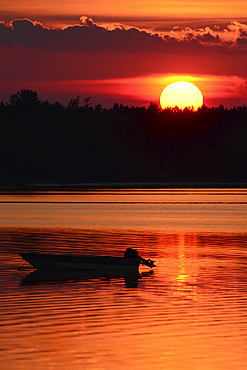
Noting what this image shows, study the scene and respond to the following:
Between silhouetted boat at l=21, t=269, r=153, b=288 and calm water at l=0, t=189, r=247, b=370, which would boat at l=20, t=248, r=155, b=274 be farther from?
calm water at l=0, t=189, r=247, b=370

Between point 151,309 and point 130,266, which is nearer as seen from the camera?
point 151,309

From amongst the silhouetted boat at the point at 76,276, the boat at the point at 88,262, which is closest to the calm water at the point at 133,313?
the silhouetted boat at the point at 76,276

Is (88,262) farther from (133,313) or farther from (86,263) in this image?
(133,313)

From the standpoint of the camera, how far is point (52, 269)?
33.2 metres

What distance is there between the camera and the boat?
32.8 m

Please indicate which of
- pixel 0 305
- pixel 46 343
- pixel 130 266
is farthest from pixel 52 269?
pixel 46 343

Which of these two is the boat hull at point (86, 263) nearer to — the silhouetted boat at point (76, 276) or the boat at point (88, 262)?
the boat at point (88, 262)

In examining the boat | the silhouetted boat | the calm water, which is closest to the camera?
the calm water

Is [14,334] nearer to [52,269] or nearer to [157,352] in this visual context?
[157,352]

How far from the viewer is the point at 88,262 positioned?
32.9 metres

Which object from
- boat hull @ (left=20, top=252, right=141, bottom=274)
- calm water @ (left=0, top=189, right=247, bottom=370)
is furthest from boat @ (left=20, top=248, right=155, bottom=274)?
calm water @ (left=0, top=189, right=247, bottom=370)

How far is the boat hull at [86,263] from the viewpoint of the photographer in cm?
3275

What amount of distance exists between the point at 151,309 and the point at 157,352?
5798mm

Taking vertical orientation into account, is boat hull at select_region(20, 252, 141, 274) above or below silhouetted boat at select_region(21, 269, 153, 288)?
above
